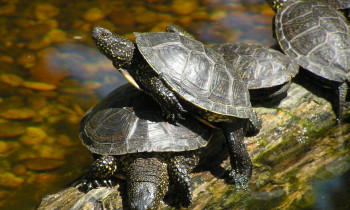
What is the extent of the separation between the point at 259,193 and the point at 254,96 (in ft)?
4.69

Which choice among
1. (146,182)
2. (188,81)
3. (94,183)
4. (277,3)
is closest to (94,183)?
(94,183)

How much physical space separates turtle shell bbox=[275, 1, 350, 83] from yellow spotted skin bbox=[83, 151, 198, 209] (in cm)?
272

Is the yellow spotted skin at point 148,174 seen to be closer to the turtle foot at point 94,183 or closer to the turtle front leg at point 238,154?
the turtle foot at point 94,183

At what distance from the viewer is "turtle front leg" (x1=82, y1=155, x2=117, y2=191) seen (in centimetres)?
335

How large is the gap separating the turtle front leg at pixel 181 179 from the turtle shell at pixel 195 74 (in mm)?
676

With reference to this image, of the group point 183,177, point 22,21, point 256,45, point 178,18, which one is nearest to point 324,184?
point 183,177

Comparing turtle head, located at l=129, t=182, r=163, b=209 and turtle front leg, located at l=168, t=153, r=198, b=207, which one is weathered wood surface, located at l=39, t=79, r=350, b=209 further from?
turtle head, located at l=129, t=182, r=163, b=209

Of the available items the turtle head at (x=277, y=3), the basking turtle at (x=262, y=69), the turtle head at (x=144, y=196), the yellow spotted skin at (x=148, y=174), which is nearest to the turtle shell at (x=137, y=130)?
the yellow spotted skin at (x=148, y=174)

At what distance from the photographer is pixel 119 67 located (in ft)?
12.4

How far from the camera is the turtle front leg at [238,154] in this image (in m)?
3.61

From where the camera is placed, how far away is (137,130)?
11.3ft

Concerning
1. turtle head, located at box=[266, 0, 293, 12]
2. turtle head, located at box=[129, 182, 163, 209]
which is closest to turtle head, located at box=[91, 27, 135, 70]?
turtle head, located at box=[129, 182, 163, 209]

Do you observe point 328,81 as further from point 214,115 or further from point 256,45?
point 214,115

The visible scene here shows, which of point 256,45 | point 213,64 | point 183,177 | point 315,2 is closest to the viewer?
point 183,177
